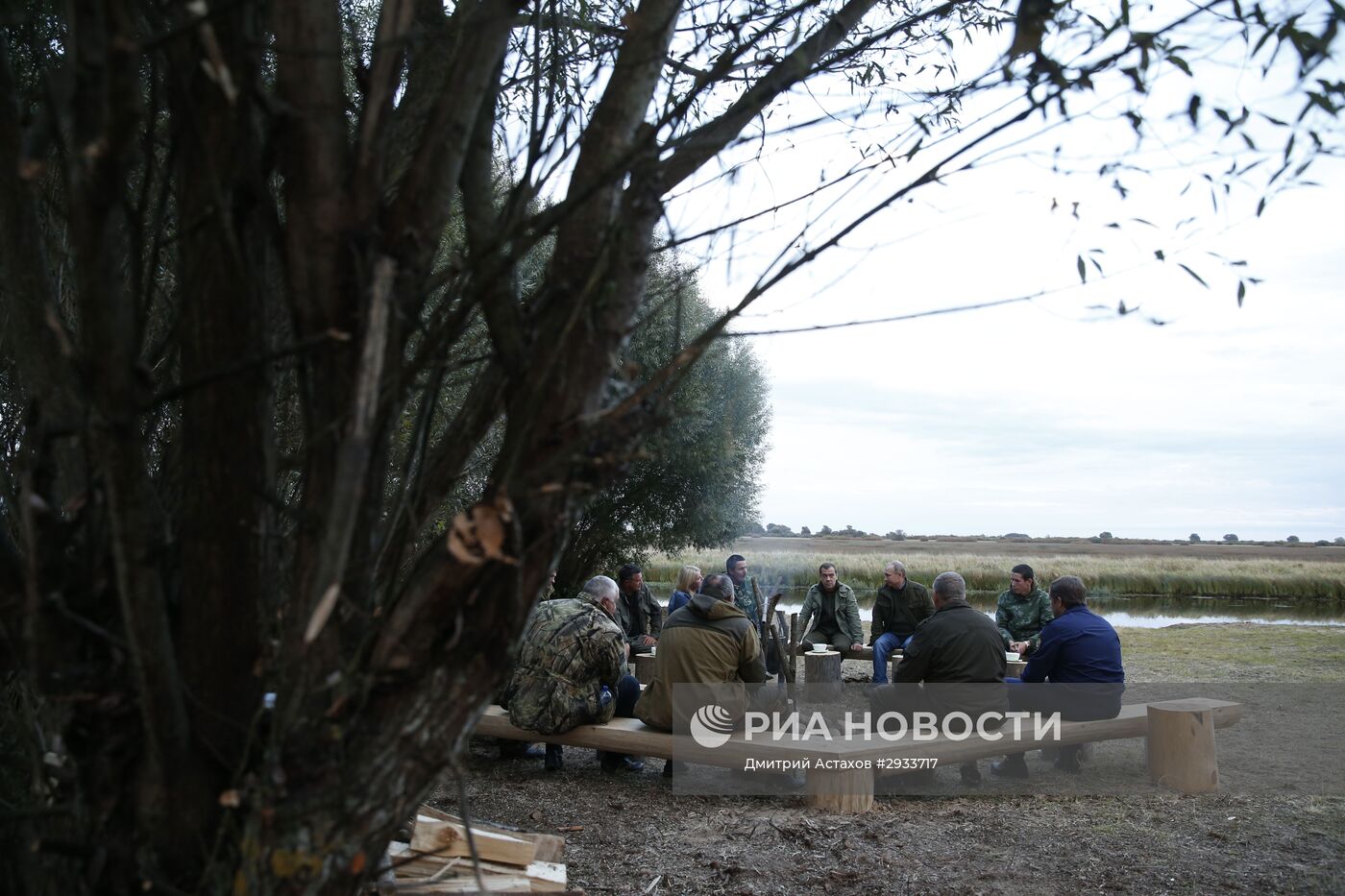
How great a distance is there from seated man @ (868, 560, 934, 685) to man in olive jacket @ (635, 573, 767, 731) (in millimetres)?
3251

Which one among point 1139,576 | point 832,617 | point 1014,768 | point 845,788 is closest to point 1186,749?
point 1014,768

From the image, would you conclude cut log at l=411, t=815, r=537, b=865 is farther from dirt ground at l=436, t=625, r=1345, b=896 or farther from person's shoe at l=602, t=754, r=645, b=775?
person's shoe at l=602, t=754, r=645, b=775

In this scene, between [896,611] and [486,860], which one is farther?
[896,611]

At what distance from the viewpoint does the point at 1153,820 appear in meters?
5.88

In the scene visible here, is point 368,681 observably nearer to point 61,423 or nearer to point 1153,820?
point 61,423

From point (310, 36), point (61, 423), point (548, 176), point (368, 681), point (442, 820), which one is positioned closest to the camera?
point (368, 681)

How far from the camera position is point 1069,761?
7.21m

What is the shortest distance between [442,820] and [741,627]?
9.83 ft

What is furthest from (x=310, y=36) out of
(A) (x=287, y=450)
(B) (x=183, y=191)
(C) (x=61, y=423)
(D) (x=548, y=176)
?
(A) (x=287, y=450)

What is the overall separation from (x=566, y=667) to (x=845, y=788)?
1891 mm

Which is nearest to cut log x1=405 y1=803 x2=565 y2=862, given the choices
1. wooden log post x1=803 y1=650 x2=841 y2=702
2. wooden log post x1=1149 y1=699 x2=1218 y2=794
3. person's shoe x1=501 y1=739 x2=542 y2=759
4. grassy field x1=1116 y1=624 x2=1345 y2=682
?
person's shoe x1=501 y1=739 x2=542 y2=759

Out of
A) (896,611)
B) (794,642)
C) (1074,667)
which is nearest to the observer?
(1074,667)

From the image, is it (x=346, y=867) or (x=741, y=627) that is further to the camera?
(x=741, y=627)

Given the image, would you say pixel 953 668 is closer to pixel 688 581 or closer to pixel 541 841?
pixel 688 581
